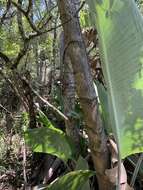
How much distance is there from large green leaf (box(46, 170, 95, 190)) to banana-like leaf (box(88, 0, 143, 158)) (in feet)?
1.97

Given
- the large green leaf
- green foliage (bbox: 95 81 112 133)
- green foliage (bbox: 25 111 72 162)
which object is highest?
green foliage (bbox: 95 81 112 133)

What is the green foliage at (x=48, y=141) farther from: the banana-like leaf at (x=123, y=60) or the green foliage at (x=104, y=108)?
the banana-like leaf at (x=123, y=60)

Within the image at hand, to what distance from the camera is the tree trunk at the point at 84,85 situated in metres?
2.36

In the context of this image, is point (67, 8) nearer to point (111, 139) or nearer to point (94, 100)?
point (94, 100)

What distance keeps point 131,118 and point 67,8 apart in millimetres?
817

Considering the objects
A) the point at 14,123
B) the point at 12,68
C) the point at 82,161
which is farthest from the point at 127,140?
the point at 14,123

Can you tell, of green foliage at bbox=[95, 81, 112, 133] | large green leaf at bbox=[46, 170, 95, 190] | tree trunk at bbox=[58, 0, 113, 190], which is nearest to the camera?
tree trunk at bbox=[58, 0, 113, 190]

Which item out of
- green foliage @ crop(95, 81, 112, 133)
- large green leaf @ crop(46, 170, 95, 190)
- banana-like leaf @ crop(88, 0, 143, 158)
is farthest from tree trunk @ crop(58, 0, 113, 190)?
banana-like leaf @ crop(88, 0, 143, 158)

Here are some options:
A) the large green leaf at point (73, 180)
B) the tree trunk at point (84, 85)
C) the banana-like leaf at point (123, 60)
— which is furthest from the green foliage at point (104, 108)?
the banana-like leaf at point (123, 60)

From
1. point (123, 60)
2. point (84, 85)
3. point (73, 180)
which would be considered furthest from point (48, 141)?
point (123, 60)

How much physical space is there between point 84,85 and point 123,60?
538 mm

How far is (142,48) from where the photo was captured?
1829mm

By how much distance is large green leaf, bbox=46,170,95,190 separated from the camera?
8.41 feet

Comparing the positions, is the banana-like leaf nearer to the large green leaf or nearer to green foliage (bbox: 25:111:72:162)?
the large green leaf
